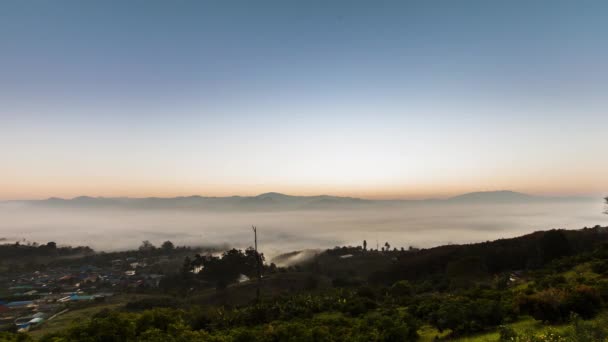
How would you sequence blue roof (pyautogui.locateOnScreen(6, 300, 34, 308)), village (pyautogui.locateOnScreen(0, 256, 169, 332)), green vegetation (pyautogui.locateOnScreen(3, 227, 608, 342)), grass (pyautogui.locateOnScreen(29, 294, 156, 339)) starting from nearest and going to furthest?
green vegetation (pyautogui.locateOnScreen(3, 227, 608, 342)) < grass (pyautogui.locateOnScreen(29, 294, 156, 339)) < village (pyautogui.locateOnScreen(0, 256, 169, 332)) < blue roof (pyautogui.locateOnScreen(6, 300, 34, 308))

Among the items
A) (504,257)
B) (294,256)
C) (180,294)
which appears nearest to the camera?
(504,257)

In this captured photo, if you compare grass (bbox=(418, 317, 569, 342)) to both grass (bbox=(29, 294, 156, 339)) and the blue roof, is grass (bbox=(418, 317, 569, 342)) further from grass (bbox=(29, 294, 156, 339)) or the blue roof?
the blue roof

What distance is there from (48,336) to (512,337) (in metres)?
15.2

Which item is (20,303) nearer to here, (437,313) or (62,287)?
(62,287)

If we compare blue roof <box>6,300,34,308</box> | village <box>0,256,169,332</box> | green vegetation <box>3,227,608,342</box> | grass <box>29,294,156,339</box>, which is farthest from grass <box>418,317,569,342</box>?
blue roof <box>6,300,34,308</box>

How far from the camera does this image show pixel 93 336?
12094mm

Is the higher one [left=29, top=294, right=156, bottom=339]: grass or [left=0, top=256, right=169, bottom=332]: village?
[left=29, top=294, right=156, bottom=339]: grass

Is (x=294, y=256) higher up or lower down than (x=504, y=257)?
lower down

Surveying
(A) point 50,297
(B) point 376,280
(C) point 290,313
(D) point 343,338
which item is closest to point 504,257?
(B) point 376,280

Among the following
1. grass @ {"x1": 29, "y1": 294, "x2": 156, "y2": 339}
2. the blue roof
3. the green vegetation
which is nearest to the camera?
the green vegetation

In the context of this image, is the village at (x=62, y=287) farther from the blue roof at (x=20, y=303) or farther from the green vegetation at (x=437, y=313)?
the green vegetation at (x=437, y=313)

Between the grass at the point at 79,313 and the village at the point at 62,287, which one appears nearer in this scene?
the grass at the point at 79,313

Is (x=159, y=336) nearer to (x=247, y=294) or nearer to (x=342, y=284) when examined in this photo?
(x=342, y=284)

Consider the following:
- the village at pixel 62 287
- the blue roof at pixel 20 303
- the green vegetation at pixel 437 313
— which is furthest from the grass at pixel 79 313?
the blue roof at pixel 20 303
